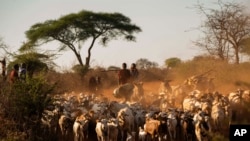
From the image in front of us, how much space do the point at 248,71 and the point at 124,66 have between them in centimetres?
652

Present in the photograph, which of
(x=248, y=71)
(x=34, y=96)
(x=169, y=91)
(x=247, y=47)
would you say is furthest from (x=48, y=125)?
(x=247, y=47)

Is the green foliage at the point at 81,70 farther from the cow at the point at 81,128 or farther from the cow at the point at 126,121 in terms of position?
the cow at the point at 81,128

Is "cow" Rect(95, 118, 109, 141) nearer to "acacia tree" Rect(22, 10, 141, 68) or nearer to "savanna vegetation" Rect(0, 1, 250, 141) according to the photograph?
"savanna vegetation" Rect(0, 1, 250, 141)

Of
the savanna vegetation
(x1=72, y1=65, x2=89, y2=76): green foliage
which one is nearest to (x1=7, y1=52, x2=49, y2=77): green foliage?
the savanna vegetation

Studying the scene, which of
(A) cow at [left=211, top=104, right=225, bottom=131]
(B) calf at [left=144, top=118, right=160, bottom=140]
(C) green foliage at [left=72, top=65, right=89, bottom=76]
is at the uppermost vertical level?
(C) green foliage at [left=72, top=65, right=89, bottom=76]

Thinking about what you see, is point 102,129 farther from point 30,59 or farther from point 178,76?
point 178,76

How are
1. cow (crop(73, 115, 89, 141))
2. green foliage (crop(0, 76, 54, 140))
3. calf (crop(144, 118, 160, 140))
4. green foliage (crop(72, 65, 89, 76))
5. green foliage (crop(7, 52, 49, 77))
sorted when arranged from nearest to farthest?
calf (crop(144, 118, 160, 140))
cow (crop(73, 115, 89, 141))
green foliage (crop(0, 76, 54, 140))
green foliage (crop(7, 52, 49, 77))
green foliage (crop(72, 65, 89, 76))

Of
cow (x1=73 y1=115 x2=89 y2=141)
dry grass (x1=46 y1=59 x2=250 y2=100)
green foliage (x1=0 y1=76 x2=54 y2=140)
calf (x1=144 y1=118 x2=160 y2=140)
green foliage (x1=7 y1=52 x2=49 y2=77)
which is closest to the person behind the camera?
calf (x1=144 y1=118 x2=160 y2=140)

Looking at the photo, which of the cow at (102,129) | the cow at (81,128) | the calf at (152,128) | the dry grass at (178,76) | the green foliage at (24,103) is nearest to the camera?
the cow at (102,129)

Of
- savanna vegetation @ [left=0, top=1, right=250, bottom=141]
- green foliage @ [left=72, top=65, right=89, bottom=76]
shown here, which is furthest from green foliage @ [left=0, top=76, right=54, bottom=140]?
green foliage @ [left=72, top=65, right=89, bottom=76]

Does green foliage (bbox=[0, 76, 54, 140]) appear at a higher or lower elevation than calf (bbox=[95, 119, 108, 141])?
higher

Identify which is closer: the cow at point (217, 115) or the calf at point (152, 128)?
the calf at point (152, 128)

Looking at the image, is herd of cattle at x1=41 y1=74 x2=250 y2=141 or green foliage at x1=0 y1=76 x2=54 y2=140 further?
green foliage at x1=0 y1=76 x2=54 y2=140

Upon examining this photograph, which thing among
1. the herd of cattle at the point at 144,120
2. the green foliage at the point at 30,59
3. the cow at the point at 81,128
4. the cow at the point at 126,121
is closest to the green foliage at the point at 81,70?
the green foliage at the point at 30,59
